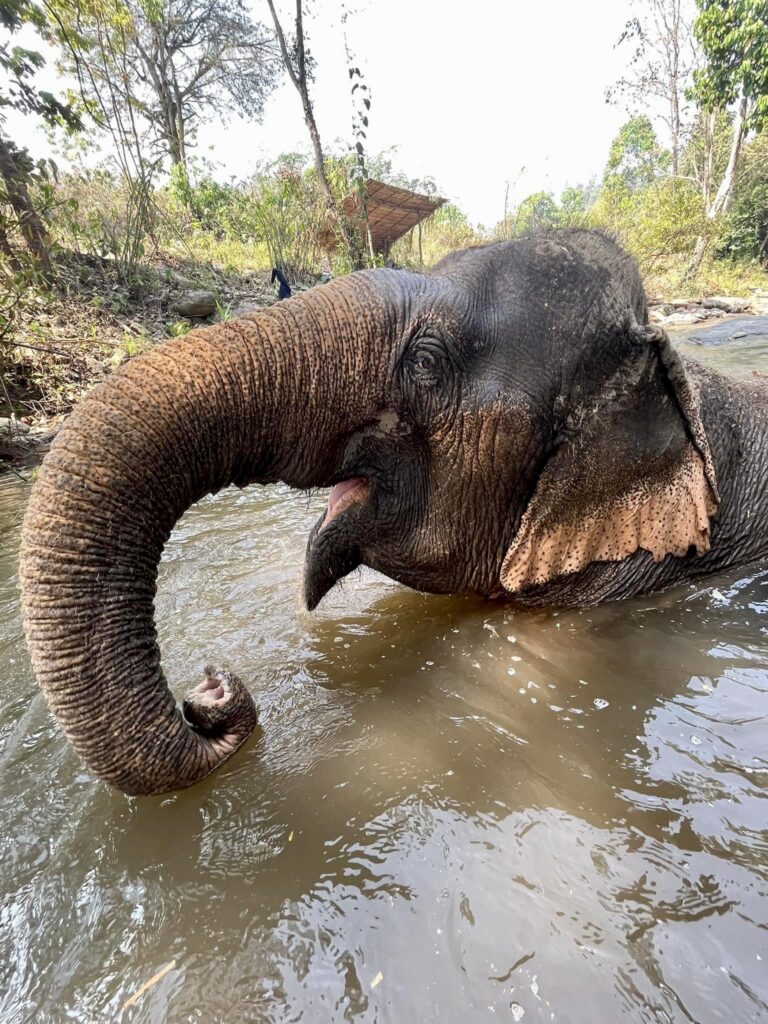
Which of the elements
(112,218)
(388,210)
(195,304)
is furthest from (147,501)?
(388,210)

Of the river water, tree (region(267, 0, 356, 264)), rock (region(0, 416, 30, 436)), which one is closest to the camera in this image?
the river water

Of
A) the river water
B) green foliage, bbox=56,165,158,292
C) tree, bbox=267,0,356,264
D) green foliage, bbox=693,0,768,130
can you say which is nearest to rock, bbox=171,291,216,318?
green foliage, bbox=56,165,158,292

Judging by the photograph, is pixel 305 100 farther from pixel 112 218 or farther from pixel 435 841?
pixel 435 841

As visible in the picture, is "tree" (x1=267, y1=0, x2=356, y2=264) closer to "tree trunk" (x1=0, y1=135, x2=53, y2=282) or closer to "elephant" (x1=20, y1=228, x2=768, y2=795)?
"tree trunk" (x1=0, y1=135, x2=53, y2=282)

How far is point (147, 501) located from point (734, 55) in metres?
24.4

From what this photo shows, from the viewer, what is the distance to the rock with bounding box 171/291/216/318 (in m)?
11.9

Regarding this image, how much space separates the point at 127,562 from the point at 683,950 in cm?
172

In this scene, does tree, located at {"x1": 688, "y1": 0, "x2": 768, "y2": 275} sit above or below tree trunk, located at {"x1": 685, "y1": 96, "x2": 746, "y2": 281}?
above

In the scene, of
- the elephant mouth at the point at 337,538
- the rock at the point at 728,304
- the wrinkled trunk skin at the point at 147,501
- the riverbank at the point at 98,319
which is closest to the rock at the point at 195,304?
the riverbank at the point at 98,319

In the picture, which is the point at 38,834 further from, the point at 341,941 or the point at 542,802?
the point at 542,802

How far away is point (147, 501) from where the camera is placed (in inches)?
68.1

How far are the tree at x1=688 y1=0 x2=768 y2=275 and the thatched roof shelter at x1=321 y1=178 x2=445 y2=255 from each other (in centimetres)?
1018

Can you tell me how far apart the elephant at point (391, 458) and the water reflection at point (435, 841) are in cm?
27

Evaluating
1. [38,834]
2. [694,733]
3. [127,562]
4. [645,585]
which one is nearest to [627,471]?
[645,585]
